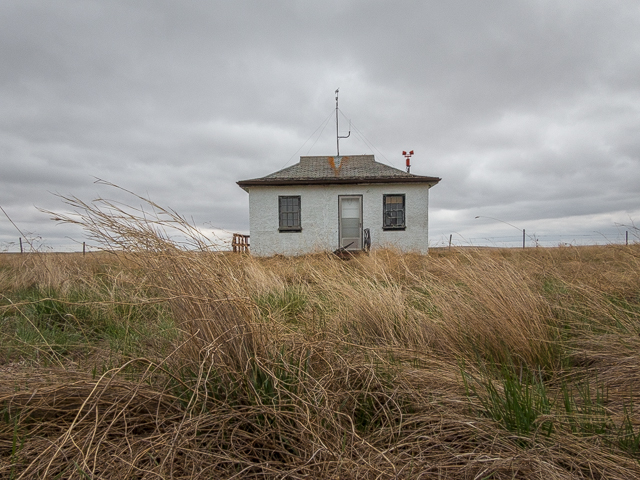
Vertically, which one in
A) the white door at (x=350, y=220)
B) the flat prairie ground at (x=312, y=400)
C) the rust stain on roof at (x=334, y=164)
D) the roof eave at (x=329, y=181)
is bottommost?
the flat prairie ground at (x=312, y=400)

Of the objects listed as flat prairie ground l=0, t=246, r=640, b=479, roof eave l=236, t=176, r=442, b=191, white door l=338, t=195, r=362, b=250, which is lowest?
flat prairie ground l=0, t=246, r=640, b=479

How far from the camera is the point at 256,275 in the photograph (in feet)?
15.4

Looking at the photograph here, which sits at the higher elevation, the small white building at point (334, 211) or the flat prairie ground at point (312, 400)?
the small white building at point (334, 211)

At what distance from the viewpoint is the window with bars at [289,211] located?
12992 millimetres

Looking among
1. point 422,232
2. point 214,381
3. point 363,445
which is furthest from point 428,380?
point 422,232

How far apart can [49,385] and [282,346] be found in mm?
1140

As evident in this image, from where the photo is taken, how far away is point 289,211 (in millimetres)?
13031

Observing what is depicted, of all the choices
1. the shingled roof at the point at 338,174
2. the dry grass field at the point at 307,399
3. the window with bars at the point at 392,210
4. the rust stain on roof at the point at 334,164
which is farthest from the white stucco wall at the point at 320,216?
the dry grass field at the point at 307,399

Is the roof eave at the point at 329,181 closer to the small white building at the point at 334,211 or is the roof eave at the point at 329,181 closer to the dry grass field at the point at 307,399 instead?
the small white building at the point at 334,211

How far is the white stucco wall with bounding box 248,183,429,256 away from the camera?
41.8ft

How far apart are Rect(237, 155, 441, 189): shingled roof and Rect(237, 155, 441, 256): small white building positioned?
4cm

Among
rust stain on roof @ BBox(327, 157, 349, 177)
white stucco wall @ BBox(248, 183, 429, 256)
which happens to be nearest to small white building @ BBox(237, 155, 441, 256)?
white stucco wall @ BBox(248, 183, 429, 256)

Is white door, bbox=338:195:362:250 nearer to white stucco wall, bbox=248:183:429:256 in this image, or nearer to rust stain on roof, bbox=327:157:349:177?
white stucco wall, bbox=248:183:429:256

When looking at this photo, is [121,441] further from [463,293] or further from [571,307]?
[571,307]
